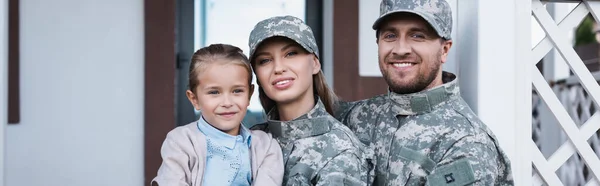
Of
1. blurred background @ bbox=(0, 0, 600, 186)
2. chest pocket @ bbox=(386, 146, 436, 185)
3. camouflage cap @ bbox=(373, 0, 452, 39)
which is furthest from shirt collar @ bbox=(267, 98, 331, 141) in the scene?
blurred background @ bbox=(0, 0, 600, 186)

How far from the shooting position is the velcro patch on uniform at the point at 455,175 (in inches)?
75.4

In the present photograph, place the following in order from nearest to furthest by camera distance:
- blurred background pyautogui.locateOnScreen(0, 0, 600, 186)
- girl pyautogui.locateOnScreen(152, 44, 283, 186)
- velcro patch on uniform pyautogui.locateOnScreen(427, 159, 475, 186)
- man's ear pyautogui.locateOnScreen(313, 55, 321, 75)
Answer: velcro patch on uniform pyautogui.locateOnScreen(427, 159, 475, 186)
girl pyautogui.locateOnScreen(152, 44, 283, 186)
man's ear pyautogui.locateOnScreen(313, 55, 321, 75)
blurred background pyautogui.locateOnScreen(0, 0, 600, 186)

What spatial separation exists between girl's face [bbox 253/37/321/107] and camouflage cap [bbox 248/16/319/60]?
0.09 feet

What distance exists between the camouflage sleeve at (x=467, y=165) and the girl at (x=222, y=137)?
487mm

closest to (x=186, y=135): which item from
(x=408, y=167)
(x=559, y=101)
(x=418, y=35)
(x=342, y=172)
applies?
(x=342, y=172)

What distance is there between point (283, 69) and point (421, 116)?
46cm

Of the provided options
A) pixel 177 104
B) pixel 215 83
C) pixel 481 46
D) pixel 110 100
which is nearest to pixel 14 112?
pixel 110 100

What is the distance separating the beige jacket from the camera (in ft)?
6.45

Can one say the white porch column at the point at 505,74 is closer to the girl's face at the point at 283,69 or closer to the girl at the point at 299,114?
the girl at the point at 299,114

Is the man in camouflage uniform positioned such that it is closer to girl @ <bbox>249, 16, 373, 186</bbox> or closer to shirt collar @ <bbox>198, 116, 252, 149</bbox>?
girl @ <bbox>249, 16, 373, 186</bbox>

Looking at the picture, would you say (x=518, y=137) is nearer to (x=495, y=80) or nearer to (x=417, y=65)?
(x=495, y=80)

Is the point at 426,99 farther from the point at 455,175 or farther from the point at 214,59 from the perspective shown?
the point at 214,59

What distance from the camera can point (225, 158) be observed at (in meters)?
2.07

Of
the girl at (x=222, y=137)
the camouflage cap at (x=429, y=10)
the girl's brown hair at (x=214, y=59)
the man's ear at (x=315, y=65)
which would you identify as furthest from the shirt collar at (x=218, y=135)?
the camouflage cap at (x=429, y=10)
